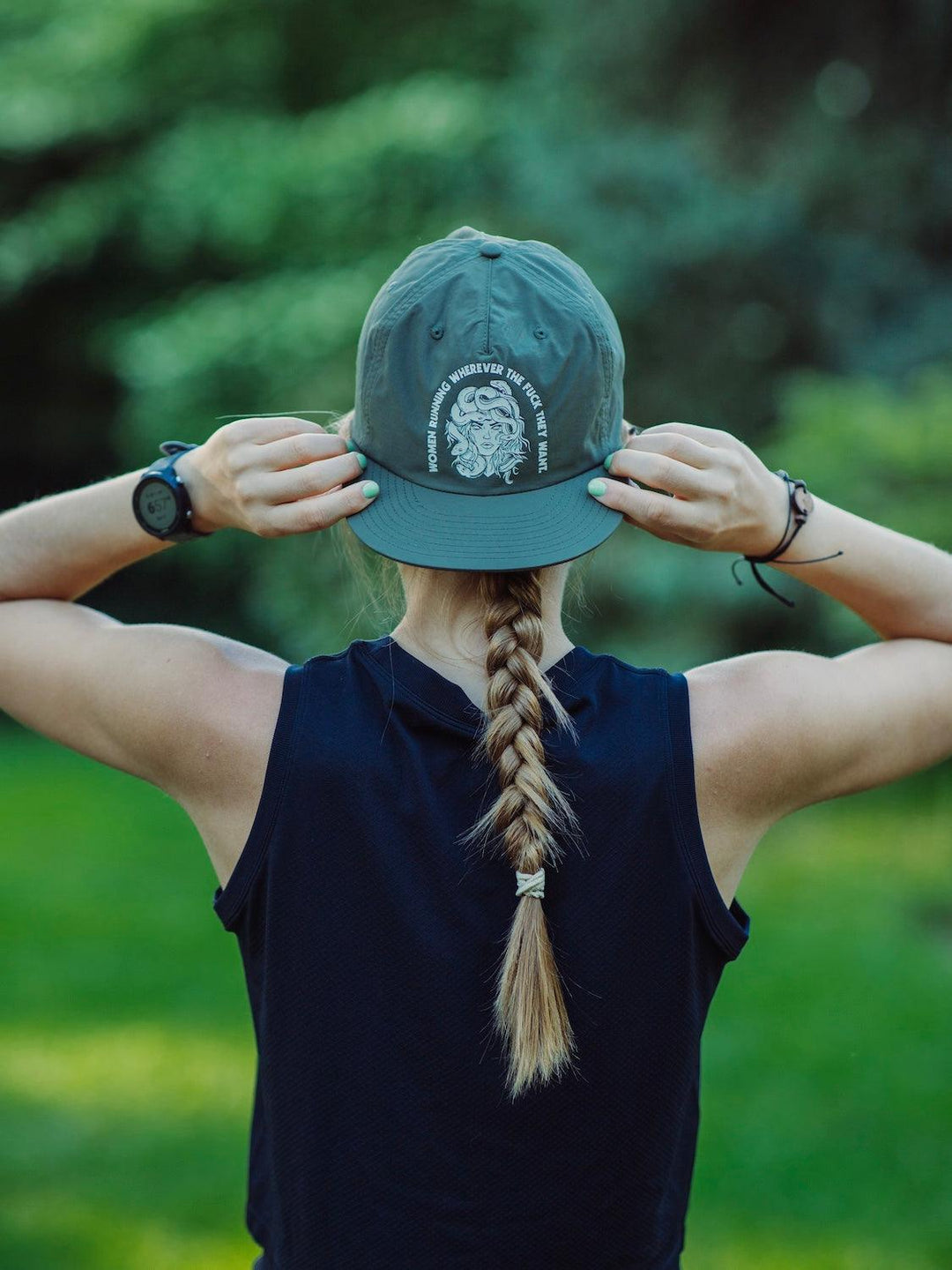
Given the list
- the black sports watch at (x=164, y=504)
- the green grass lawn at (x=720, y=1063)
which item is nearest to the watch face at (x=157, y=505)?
the black sports watch at (x=164, y=504)

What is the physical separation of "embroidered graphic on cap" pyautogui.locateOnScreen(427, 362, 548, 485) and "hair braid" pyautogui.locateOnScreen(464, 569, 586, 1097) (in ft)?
0.57

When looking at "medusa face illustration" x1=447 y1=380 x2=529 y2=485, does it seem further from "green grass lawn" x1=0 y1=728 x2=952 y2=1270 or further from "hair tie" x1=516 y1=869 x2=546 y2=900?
"green grass lawn" x1=0 y1=728 x2=952 y2=1270

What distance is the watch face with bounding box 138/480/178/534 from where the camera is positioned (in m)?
1.82

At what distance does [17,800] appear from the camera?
9312 millimetres

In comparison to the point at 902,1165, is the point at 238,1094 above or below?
below

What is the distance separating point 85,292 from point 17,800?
18.4ft

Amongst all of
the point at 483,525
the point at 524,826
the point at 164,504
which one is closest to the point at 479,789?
the point at 524,826

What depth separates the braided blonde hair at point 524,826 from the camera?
1.51 metres

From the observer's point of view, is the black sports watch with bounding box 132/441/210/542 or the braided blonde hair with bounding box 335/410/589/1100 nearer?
the braided blonde hair with bounding box 335/410/589/1100

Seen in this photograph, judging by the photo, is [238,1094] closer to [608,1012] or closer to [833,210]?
[608,1012]

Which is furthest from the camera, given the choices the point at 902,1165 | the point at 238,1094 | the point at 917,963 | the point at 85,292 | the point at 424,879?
the point at 85,292

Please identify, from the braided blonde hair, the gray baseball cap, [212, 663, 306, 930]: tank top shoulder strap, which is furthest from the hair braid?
[212, 663, 306, 930]: tank top shoulder strap

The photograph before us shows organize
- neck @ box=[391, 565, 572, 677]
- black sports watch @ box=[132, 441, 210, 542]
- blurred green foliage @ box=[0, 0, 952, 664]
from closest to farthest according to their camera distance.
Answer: neck @ box=[391, 565, 572, 677] < black sports watch @ box=[132, 441, 210, 542] < blurred green foliage @ box=[0, 0, 952, 664]

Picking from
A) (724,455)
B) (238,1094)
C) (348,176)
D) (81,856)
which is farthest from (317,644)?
(724,455)
